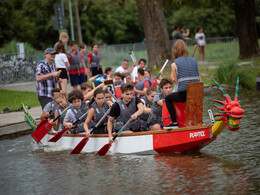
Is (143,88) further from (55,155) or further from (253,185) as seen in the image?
(253,185)

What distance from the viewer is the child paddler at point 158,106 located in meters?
9.13

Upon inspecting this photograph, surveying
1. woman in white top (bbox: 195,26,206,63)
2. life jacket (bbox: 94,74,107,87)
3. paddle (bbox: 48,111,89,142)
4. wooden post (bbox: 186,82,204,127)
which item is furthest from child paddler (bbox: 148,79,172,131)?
woman in white top (bbox: 195,26,206,63)

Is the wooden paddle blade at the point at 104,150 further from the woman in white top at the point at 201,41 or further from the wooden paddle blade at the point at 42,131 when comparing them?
the woman in white top at the point at 201,41

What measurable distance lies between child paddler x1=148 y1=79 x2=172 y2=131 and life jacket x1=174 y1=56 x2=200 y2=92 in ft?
1.91

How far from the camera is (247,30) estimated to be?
24094mm

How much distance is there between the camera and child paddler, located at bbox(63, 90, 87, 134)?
32.9 ft

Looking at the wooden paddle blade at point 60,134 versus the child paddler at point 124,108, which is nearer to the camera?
the child paddler at point 124,108

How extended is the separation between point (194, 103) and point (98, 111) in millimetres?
2169

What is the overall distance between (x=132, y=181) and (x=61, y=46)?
18.0 ft

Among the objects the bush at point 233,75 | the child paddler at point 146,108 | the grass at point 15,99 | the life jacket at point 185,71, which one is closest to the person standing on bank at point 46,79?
the child paddler at point 146,108

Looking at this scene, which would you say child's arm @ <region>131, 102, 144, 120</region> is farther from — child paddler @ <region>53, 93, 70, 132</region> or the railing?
the railing

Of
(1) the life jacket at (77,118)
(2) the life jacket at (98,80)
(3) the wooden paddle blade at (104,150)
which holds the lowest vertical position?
(3) the wooden paddle blade at (104,150)

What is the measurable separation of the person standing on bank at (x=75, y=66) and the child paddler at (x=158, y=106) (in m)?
5.41

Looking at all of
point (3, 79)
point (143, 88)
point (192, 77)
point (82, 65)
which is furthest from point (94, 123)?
point (3, 79)
